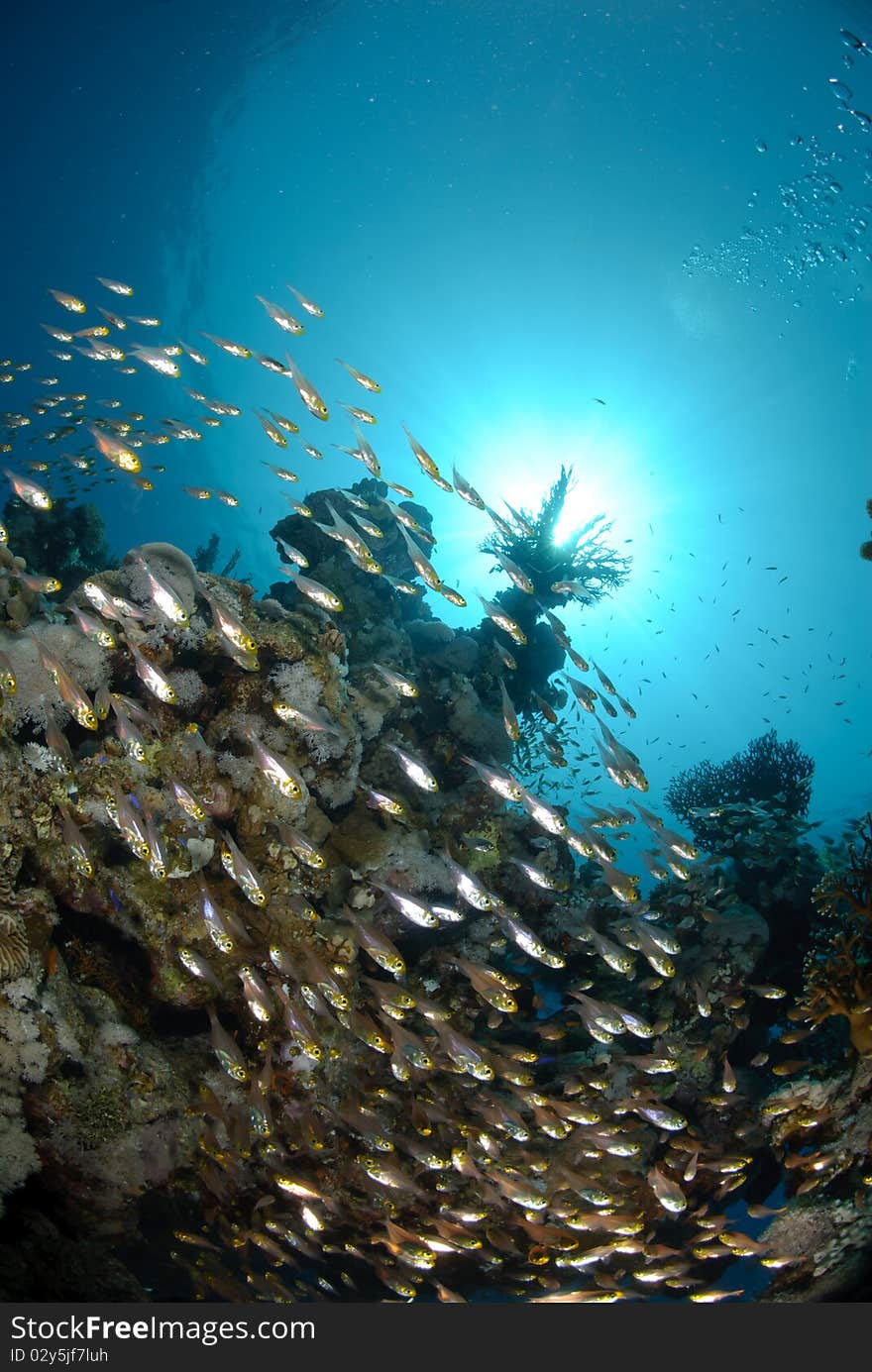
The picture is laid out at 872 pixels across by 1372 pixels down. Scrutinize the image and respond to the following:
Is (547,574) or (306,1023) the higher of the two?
(547,574)

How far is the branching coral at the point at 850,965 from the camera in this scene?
641 centimetres

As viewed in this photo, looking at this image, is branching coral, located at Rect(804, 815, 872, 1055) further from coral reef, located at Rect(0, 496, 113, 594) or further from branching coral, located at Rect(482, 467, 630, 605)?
coral reef, located at Rect(0, 496, 113, 594)

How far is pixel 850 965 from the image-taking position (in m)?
6.57

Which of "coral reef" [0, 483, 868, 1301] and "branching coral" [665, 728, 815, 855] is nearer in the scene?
"coral reef" [0, 483, 868, 1301]

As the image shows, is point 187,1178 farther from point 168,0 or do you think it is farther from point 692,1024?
point 168,0

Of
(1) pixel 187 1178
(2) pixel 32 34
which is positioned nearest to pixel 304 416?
(2) pixel 32 34

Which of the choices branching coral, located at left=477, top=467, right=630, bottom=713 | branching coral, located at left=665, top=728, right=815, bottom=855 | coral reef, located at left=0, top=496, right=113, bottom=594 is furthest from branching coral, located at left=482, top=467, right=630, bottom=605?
coral reef, located at left=0, top=496, right=113, bottom=594

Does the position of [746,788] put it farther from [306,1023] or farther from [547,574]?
[306,1023]

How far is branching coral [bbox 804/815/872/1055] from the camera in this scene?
6.41 m

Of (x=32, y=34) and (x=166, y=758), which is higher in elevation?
(x=32, y=34)

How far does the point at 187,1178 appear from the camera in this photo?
6203 millimetres

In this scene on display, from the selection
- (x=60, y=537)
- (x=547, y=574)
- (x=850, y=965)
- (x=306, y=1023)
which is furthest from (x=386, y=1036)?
(x=60, y=537)

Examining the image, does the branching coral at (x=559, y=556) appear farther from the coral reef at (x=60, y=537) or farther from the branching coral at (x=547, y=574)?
the coral reef at (x=60, y=537)

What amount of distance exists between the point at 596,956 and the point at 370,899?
13.1 feet
